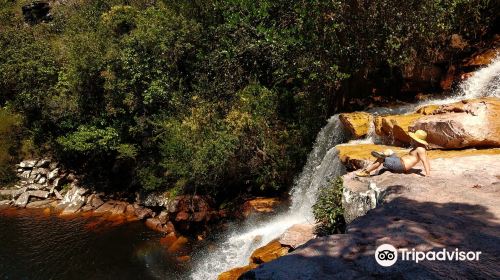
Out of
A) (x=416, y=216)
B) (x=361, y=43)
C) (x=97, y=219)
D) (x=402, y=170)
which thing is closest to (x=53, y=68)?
(x=97, y=219)

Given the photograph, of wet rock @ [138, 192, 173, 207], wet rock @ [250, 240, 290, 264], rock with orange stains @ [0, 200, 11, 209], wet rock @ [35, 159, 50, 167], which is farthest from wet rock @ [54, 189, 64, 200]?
wet rock @ [250, 240, 290, 264]

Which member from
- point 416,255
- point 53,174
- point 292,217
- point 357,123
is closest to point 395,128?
point 357,123

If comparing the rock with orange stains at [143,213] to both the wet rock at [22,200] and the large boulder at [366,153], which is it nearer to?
the wet rock at [22,200]

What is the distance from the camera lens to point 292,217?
46.6 feet

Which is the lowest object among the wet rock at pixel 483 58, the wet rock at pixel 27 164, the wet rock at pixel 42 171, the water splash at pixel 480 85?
the wet rock at pixel 42 171

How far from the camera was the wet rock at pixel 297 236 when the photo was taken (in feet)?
35.5

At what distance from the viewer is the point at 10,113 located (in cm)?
2230

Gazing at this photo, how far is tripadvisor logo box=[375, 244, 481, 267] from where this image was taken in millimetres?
4047

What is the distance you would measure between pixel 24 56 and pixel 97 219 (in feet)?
35.1

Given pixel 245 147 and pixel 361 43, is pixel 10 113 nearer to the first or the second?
pixel 245 147

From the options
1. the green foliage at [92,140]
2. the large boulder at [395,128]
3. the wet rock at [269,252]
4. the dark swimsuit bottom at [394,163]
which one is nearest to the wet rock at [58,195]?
the green foliage at [92,140]

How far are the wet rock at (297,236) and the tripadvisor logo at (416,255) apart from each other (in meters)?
6.54

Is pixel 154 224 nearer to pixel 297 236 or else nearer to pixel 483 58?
pixel 297 236

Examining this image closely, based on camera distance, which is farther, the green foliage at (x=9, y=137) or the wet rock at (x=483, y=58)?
the green foliage at (x=9, y=137)
